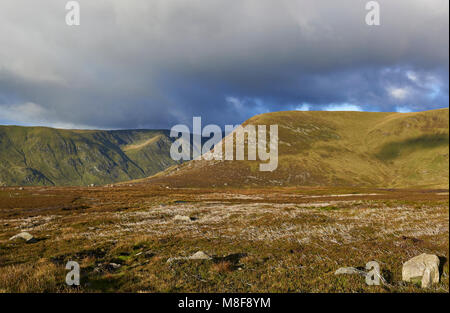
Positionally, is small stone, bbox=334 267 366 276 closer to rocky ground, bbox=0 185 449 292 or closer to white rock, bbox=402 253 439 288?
rocky ground, bbox=0 185 449 292

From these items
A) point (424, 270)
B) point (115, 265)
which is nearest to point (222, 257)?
point (115, 265)

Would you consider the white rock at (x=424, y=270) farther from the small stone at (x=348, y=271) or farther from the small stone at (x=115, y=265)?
the small stone at (x=115, y=265)

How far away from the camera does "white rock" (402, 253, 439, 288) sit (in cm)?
1080

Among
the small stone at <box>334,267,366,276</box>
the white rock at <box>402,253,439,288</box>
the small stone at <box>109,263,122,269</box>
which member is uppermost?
the white rock at <box>402,253,439,288</box>

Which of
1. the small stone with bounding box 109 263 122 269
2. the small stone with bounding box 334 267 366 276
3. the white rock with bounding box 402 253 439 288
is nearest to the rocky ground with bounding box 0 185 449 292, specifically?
the small stone with bounding box 109 263 122 269

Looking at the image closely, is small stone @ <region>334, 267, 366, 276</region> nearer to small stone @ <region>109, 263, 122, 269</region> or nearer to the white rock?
the white rock

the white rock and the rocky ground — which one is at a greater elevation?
the white rock

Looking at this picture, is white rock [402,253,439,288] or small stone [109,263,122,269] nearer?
white rock [402,253,439,288]

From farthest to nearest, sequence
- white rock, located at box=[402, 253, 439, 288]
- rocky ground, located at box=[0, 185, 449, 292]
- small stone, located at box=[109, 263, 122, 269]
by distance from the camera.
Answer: small stone, located at box=[109, 263, 122, 269]
rocky ground, located at box=[0, 185, 449, 292]
white rock, located at box=[402, 253, 439, 288]

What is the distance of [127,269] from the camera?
14094 millimetres

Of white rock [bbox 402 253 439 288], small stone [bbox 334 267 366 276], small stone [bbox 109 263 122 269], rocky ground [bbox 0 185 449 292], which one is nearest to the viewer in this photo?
white rock [bbox 402 253 439 288]

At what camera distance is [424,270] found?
11.1 meters

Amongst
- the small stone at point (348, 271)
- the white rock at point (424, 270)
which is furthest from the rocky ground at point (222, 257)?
the small stone at point (348, 271)
